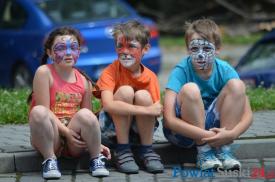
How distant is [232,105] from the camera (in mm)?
6180

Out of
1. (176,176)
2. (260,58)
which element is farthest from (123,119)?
(260,58)

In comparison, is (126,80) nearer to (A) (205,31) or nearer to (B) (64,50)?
(B) (64,50)

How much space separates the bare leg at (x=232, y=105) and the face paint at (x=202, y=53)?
26 cm

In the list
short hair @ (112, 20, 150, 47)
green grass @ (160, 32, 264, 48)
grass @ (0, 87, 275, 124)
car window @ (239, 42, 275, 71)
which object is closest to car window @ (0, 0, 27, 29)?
grass @ (0, 87, 275, 124)

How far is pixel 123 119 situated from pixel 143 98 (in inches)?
9.0

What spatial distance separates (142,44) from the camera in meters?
6.40

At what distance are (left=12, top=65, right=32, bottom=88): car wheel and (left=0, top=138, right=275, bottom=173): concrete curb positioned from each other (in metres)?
5.18

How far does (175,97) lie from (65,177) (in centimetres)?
105

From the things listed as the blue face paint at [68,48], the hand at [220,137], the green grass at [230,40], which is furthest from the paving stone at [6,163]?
the green grass at [230,40]

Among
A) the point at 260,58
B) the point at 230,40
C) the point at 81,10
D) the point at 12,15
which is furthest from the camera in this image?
the point at 230,40

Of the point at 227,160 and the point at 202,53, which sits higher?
the point at 202,53

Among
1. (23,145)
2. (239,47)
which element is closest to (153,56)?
(23,145)

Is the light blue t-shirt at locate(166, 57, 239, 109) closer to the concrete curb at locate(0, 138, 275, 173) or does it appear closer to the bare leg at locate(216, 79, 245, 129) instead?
the bare leg at locate(216, 79, 245, 129)

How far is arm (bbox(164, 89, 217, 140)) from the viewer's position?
20.0ft
